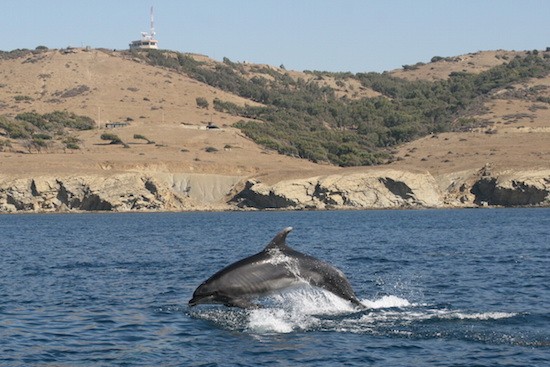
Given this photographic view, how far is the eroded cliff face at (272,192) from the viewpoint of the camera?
109875 mm

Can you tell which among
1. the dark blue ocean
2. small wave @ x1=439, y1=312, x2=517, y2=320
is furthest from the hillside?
small wave @ x1=439, y1=312, x2=517, y2=320

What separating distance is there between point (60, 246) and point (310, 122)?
5258 inches

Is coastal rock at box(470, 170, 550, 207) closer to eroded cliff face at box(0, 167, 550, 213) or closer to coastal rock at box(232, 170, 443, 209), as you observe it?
eroded cliff face at box(0, 167, 550, 213)

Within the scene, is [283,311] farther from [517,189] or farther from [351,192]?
[517,189]

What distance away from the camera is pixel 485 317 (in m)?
25.6

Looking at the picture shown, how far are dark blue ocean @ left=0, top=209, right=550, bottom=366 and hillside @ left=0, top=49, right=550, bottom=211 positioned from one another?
60925 mm

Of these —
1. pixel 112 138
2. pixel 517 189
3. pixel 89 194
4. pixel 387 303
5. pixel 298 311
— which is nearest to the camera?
pixel 298 311

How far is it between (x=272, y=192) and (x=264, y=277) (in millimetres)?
89666

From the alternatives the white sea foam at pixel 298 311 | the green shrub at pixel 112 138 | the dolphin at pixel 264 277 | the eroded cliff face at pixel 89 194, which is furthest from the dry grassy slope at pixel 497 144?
the dolphin at pixel 264 277

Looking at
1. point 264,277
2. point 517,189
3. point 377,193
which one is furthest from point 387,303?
point 377,193

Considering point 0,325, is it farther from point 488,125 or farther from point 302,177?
point 488,125

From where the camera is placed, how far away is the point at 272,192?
11306 centimetres

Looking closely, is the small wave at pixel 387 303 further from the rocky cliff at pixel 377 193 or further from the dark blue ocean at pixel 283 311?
the rocky cliff at pixel 377 193

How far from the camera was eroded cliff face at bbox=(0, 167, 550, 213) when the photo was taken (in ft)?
360
